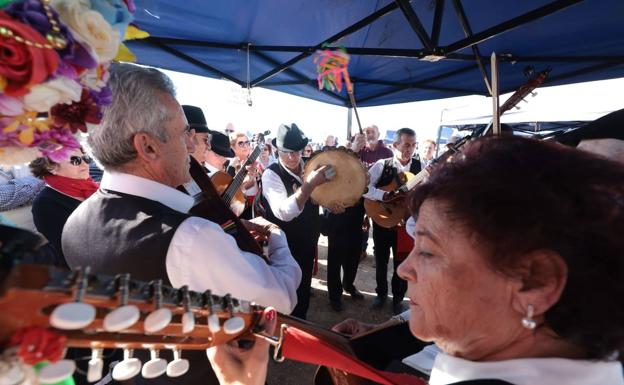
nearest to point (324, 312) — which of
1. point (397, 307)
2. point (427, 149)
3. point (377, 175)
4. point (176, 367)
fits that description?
point (397, 307)

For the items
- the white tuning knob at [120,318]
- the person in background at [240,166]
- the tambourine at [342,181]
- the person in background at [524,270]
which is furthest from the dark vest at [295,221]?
the white tuning knob at [120,318]

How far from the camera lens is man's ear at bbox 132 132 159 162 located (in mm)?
1173

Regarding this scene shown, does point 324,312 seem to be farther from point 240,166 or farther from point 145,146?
point 145,146

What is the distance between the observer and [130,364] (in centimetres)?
71

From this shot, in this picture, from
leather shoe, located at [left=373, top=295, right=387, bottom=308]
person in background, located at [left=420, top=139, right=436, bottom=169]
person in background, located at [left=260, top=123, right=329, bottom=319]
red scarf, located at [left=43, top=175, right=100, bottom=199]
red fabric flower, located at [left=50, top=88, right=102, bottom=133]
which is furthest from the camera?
person in background, located at [left=420, top=139, right=436, bottom=169]

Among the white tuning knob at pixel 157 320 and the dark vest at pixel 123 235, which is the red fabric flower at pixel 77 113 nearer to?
the dark vest at pixel 123 235

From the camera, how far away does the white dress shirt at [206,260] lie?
1.04 metres

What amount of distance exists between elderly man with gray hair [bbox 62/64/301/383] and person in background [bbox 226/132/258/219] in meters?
2.90

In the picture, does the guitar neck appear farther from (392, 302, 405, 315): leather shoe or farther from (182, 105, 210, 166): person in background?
(392, 302, 405, 315): leather shoe

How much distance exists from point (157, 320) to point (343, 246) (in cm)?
378

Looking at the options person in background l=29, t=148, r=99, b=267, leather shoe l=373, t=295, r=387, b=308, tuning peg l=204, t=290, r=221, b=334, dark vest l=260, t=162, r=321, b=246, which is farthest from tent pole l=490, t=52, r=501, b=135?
person in background l=29, t=148, r=99, b=267

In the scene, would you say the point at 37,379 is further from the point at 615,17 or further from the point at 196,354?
the point at 615,17

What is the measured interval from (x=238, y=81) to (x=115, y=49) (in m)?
3.99

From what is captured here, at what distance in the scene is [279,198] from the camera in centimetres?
316
